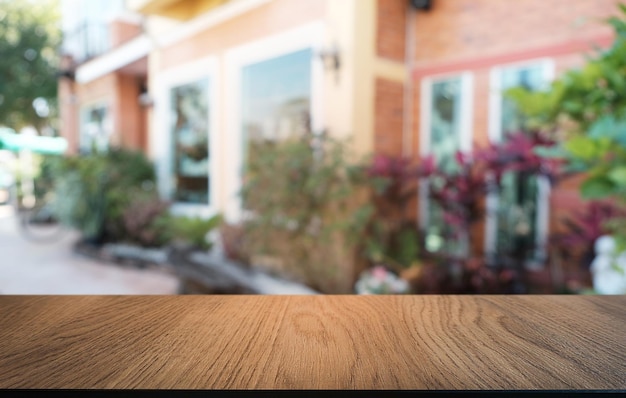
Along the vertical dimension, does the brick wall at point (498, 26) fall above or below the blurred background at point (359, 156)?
above

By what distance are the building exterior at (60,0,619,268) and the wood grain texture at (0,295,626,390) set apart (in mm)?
1891

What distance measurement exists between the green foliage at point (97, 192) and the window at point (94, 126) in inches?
Answer: 58.2

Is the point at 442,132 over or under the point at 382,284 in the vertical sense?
over

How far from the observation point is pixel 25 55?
4.35 m

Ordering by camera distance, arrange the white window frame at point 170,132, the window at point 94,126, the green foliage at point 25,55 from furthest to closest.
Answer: the window at point 94,126 → the white window frame at point 170,132 → the green foliage at point 25,55

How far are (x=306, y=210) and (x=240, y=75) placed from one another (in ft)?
6.03

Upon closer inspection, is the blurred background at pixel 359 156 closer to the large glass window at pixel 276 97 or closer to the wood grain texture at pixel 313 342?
the large glass window at pixel 276 97

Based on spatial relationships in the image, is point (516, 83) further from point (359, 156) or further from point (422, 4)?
point (359, 156)

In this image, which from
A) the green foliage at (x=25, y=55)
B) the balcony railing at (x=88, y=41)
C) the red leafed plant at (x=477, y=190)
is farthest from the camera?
the balcony railing at (x=88, y=41)

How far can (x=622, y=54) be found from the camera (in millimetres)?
1193

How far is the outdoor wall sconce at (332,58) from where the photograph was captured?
10.9 ft

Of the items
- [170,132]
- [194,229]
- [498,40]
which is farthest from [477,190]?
[170,132]

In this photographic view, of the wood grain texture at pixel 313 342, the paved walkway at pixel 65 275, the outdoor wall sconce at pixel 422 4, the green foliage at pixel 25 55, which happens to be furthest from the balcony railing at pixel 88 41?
the wood grain texture at pixel 313 342

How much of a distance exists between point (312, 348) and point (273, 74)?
12.4ft
